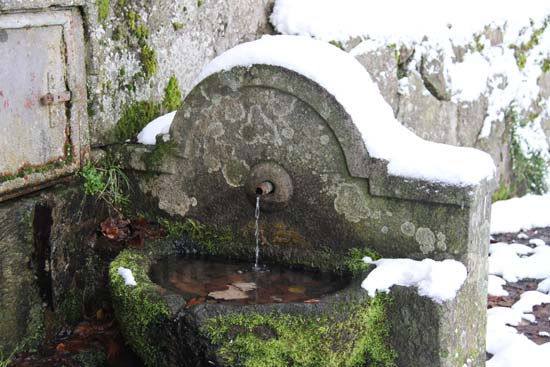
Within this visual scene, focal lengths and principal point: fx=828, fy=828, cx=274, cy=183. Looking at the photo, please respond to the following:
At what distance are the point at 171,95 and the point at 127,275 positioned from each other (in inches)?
70.5

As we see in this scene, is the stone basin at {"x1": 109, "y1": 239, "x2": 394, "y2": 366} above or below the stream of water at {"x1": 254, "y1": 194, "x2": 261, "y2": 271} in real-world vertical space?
below

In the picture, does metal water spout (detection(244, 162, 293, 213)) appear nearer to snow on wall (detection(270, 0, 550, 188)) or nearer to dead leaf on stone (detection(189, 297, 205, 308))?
dead leaf on stone (detection(189, 297, 205, 308))

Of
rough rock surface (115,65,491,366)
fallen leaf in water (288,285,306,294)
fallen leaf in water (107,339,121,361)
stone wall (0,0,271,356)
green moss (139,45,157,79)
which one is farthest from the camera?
green moss (139,45,157,79)

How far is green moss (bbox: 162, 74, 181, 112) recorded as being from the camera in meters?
5.26

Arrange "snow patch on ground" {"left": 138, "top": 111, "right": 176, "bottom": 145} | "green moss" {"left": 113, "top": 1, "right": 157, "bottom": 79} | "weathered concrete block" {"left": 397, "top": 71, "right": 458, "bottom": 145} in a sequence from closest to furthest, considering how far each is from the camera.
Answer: "snow patch on ground" {"left": 138, "top": 111, "right": 176, "bottom": 145}
"green moss" {"left": 113, "top": 1, "right": 157, "bottom": 79}
"weathered concrete block" {"left": 397, "top": 71, "right": 458, "bottom": 145}

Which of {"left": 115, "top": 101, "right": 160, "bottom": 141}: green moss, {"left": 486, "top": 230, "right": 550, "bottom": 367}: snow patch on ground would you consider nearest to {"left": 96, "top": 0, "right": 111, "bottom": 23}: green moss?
{"left": 115, "top": 101, "right": 160, "bottom": 141}: green moss

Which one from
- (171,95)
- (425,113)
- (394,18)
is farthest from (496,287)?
(171,95)

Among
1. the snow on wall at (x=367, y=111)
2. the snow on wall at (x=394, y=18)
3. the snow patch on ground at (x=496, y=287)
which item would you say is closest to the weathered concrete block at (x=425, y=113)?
the snow on wall at (x=394, y=18)

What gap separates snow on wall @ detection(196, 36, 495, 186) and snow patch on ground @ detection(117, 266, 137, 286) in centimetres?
109

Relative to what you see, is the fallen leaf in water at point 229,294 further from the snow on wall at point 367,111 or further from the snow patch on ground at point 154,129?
the snow patch on ground at point 154,129

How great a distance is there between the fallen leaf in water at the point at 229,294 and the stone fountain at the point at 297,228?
26 centimetres

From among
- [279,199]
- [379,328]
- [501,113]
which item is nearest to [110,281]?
[279,199]

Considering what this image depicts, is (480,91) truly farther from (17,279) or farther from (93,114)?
(17,279)

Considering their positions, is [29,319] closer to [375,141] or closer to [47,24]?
[47,24]
